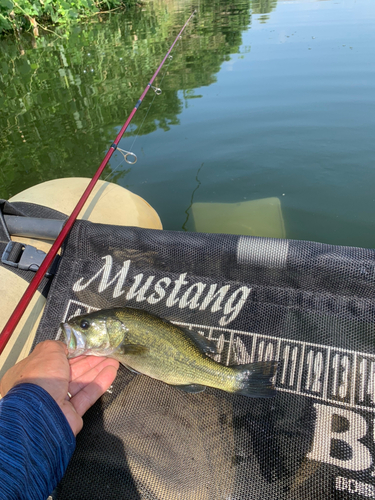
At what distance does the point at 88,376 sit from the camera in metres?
2.10

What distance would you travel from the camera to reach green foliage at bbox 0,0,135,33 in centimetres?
1634

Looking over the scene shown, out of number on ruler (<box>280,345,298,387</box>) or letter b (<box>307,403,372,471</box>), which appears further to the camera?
number on ruler (<box>280,345,298,387</box>)

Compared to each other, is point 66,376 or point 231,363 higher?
point 66,376

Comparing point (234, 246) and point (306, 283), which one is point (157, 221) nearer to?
point (234, 246)

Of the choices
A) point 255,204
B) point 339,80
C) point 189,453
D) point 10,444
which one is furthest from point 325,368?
point 339,80

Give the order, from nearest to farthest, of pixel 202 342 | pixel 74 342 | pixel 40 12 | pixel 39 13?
pixel 74 342
pixel 202 342
pixel 39 13
pixel 40 12

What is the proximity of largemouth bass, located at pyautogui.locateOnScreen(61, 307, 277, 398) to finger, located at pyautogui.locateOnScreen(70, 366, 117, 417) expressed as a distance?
10cm

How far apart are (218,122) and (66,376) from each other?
709 centimetres

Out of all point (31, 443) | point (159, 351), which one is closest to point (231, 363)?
point (159, 351)

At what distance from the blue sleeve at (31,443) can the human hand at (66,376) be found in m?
0.10

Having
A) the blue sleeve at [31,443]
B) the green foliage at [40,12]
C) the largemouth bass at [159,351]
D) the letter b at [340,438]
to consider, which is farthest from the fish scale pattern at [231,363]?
the green foliage at [40,12]

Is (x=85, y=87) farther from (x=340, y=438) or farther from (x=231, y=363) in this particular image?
(x=340, y=438)

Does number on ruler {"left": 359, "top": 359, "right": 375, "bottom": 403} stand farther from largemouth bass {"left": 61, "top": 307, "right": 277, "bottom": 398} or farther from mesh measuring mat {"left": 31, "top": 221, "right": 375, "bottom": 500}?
largemouth bass {"left": 61, "top": 307, "right": 277, "bottom": 398}

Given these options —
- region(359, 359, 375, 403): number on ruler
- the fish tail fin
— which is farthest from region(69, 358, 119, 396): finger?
region(359, 359, 375, 403): number on ruler
